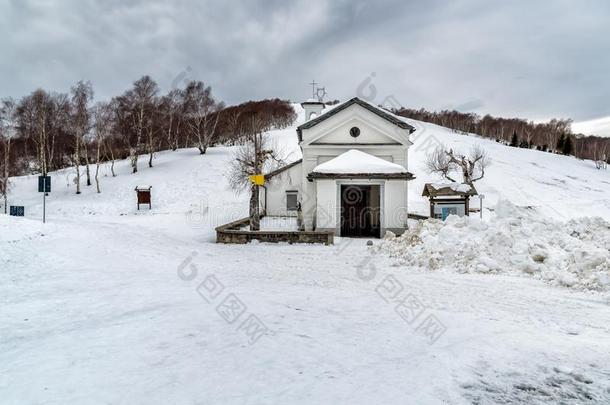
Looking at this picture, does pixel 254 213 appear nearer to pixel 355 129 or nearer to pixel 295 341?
pixel 355 129

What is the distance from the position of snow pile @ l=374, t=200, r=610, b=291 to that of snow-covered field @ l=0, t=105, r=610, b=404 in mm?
70

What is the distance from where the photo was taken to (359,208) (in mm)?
Answer: 20250

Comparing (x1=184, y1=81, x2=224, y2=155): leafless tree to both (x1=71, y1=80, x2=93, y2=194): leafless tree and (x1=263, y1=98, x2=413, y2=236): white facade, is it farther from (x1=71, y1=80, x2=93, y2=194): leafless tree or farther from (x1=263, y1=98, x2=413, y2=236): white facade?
(x1=263, y1=98, x2=413, y2=236): white facade

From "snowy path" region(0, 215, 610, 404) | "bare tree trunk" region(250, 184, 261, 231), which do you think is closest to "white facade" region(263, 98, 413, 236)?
"bare tree trunk" region(250, 184, 261, 231)

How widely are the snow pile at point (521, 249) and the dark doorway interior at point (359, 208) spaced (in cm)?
730

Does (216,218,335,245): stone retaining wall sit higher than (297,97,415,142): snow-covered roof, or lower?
lower

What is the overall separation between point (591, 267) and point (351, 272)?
5.20m

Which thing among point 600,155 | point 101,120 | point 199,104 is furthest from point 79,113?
point 600,155

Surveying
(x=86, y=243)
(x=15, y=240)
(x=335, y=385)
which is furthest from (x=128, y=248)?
(x=335, y=385)

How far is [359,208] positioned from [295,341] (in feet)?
52.2

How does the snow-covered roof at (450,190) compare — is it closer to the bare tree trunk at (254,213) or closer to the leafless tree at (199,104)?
the bare tree trunk at (254,213)

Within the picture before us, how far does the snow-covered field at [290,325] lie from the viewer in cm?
356

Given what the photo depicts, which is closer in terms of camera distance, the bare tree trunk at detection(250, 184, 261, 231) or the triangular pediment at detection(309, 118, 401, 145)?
the bare tree trunk at detection(250, 184, 261, 231)

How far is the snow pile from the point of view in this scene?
7.88m
